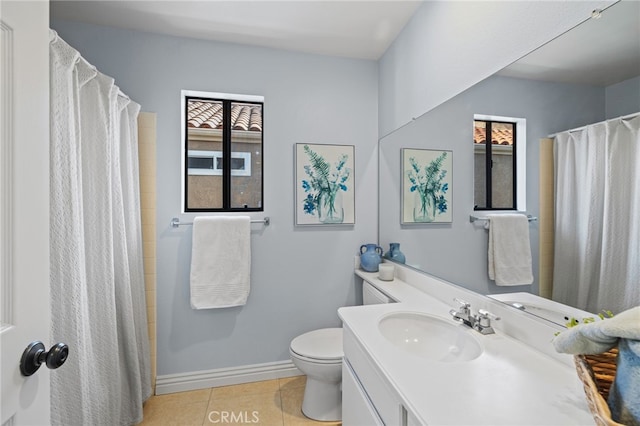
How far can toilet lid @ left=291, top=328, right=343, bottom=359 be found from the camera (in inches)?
63.8

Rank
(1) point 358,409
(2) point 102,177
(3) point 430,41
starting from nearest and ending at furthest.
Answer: (1) point 358,409, (2) point 102,177, (3) point 430,41

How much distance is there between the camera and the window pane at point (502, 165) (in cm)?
111

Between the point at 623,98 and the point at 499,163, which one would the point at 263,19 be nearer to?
the point at 499,163

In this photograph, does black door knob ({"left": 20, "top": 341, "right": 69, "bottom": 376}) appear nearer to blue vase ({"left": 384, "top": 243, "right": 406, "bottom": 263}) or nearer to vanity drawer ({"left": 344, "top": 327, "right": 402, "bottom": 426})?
vanity drawer ({"left": 344, "top": 327, "right": 402, "bottom": 426})

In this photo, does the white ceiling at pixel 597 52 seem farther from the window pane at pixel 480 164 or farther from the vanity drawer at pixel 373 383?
the vanity drawer at pixel 373 383

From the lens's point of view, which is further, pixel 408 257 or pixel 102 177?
pixel 408 257

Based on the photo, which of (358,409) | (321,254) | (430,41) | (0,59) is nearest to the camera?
(0,59)

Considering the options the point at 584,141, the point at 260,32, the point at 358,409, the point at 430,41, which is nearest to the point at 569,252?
the point at 584,141

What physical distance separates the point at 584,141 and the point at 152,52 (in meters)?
2.29

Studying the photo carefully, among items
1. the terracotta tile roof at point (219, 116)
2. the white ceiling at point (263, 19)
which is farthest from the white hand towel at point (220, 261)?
the white ceiling at point (263, 19)

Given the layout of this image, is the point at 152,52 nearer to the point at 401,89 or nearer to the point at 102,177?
the point at 102,177

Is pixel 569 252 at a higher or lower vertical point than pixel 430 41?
lower

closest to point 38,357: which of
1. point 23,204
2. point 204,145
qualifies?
point 23,204

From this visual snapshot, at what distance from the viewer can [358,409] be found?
1.08 meters
